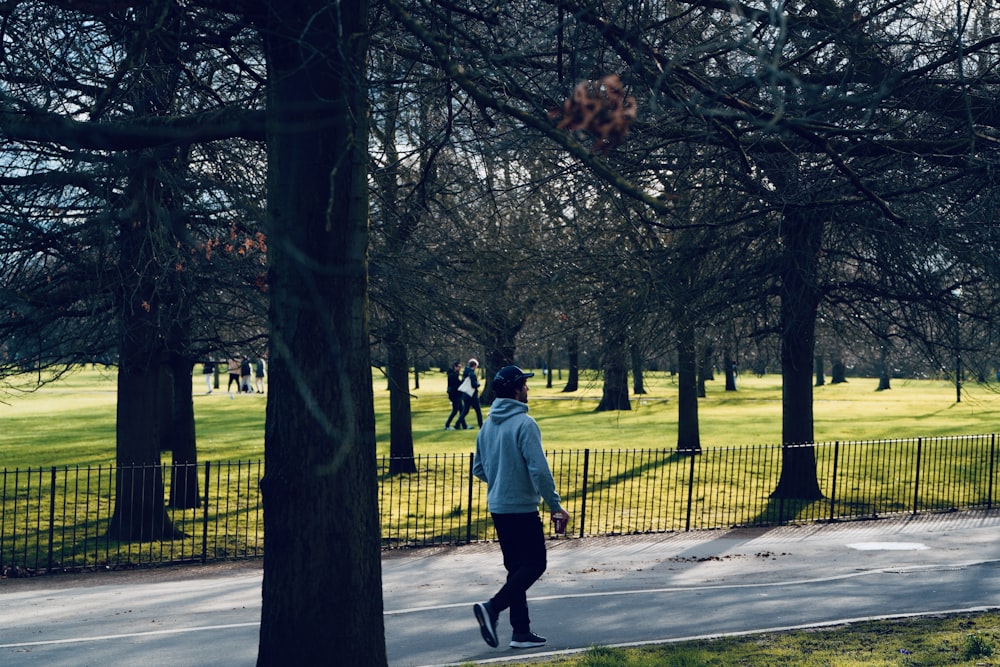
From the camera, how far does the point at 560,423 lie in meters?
36.1

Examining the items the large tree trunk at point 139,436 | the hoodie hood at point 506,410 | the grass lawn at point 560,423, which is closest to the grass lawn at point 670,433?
the grass lawn at point 560,423

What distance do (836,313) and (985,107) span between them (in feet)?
31.3

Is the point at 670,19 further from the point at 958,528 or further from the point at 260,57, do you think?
the point at 958,528

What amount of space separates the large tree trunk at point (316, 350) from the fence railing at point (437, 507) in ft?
19.8

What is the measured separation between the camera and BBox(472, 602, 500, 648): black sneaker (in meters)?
7.89

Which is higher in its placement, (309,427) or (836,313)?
(836,313)

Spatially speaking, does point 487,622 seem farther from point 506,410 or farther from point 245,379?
point 245,379

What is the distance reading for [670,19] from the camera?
7449 millimetres

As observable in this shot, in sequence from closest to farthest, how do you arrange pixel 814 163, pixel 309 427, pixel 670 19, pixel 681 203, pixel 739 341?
pixel 309 427
pixel 670 19
pixel 814 163
pixel 681 203
pixel 739 341

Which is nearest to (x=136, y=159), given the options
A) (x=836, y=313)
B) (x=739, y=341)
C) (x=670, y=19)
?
(x=670, y=19)

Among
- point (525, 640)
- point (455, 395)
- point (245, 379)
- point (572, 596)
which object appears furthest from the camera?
point (245, 379)

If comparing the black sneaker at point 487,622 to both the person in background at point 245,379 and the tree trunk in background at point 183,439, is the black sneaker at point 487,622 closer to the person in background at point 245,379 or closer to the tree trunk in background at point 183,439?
the tree trunk in background at point 183,439

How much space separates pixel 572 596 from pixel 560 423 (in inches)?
1015

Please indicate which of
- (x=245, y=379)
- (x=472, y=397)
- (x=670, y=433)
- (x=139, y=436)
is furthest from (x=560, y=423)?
(x=245, y=379)
